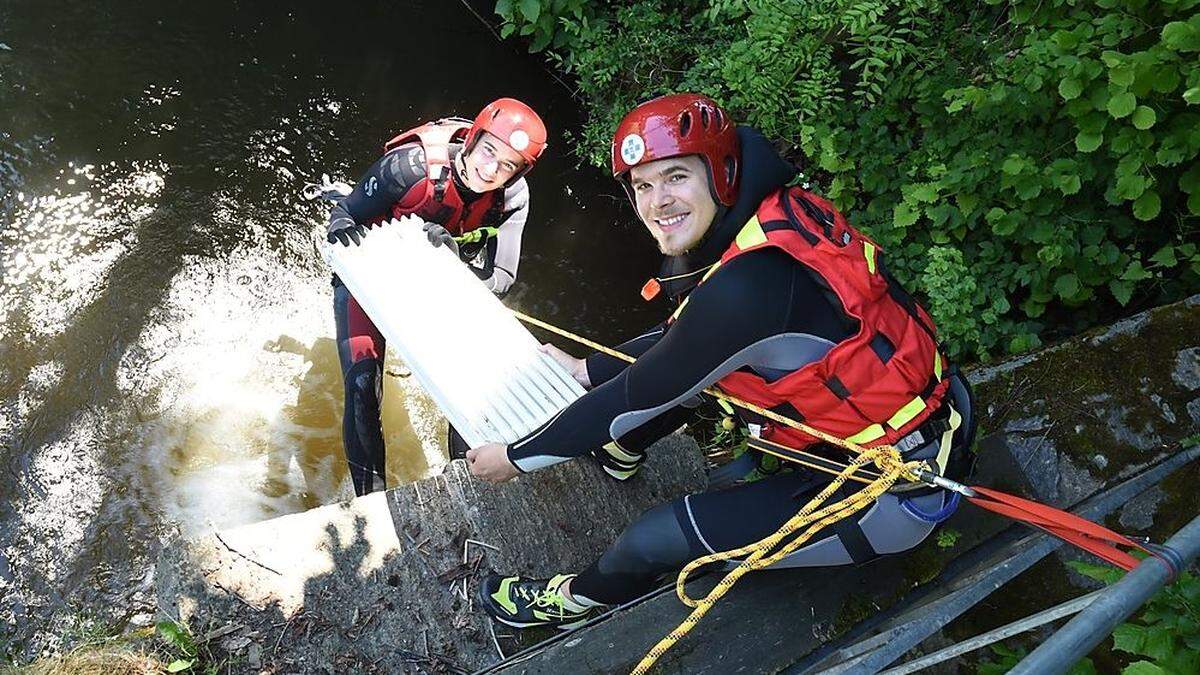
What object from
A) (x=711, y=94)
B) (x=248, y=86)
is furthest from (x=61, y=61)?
(x=711, y=94)

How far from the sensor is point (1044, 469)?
3398 mm

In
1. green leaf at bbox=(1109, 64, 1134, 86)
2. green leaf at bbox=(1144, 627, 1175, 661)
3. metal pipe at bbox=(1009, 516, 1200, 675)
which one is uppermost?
green leaf at bbox=(1109, 64, 1134, 86)

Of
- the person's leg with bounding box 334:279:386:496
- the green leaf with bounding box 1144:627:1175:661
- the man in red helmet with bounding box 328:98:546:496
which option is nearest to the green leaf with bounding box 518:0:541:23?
the man in red helmet with bounding box 328:98:546:496

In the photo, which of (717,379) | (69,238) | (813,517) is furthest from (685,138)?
(69,238)

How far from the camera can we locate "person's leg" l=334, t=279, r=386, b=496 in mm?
4734

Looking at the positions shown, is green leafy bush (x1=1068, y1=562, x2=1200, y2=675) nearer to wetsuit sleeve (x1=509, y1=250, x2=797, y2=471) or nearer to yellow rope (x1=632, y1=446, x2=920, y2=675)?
yellow rope (x1=632, y1=446, x2=920, y2=675)

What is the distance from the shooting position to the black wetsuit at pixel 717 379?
96.7 inches

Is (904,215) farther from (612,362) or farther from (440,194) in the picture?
(440,194)

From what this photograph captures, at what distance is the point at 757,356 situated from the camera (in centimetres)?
257

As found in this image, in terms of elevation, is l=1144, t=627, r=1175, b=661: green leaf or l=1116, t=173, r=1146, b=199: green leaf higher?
l=1116, t=173, r=1146, b=199: green leaf

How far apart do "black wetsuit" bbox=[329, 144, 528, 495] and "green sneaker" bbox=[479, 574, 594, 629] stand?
1.87 metres

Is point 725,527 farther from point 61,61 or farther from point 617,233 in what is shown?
point 61,61

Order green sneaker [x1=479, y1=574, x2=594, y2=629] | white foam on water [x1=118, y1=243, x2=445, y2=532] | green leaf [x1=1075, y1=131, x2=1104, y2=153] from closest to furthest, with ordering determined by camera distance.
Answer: green sneaker [x1=479, y1=574, x2=594, y2=629]
green leaf [x1=1075, y1=131, x2=1104, y2=153]
white foam on water [x1=118, y1=243, x2=445, y2=532]

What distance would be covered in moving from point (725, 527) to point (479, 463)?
0.94m
